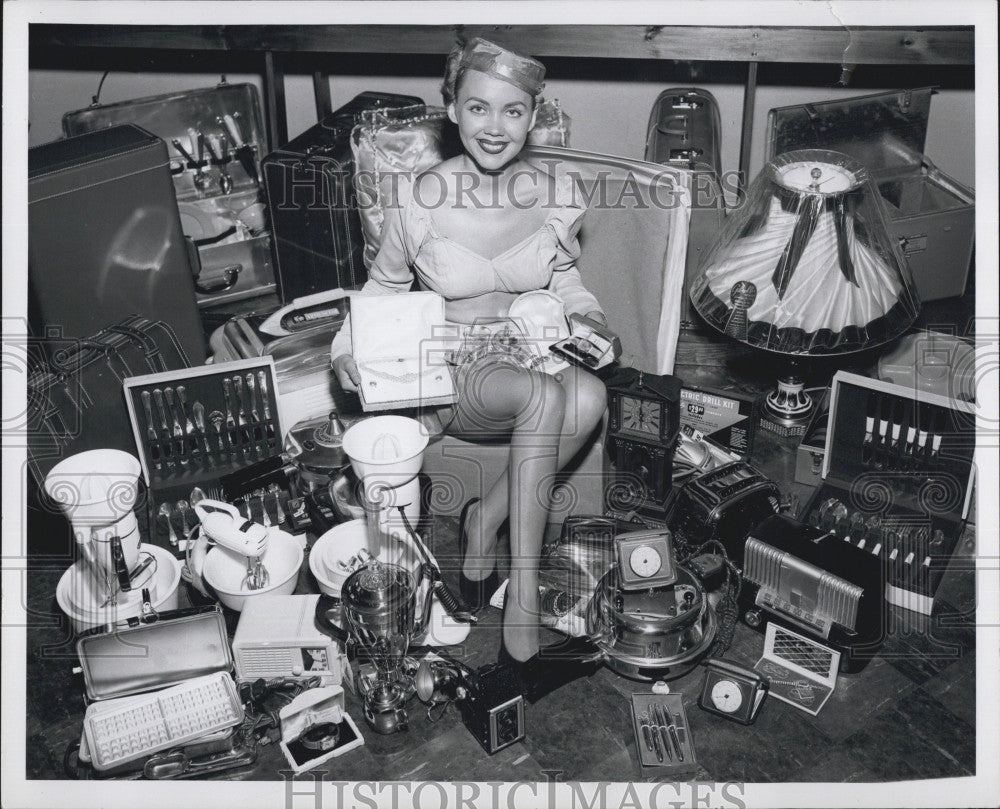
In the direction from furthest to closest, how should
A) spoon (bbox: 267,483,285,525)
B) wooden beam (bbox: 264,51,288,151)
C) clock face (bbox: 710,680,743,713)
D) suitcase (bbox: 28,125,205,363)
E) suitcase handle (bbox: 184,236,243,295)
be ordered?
wooden beam (bbox: 264,51,288,151)
suitcase handle (bbox: 184,236,243,295)
suitcase (bbox: 28,125,205,363)
spoon (bbox: 267,483,285,525)
clock face (bbox: 710,680,743,713)

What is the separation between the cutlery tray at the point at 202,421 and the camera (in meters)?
2.84

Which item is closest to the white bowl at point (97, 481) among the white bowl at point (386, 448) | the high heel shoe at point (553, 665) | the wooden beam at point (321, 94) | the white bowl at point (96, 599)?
the white bowl at point (96, 599)

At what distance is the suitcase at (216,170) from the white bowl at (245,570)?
1659mm

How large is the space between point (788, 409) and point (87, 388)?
2157mm

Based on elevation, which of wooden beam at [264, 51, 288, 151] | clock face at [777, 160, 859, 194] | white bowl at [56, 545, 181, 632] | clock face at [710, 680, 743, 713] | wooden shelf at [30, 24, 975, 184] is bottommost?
clock face at [710, 680, 743, 713]

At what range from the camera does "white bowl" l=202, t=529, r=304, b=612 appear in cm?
249

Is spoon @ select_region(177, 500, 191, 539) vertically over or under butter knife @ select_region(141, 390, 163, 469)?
under

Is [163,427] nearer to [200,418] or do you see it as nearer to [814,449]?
[200,418]

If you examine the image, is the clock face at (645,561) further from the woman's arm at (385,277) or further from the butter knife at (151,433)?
the butter knife at (151,433)

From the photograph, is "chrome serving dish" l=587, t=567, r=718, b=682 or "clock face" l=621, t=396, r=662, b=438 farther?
"clock face" l=621, t=396, r=662, b=438

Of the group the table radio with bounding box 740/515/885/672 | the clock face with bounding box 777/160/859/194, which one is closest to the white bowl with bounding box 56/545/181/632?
the table radio with bounding box 740/515/885/672

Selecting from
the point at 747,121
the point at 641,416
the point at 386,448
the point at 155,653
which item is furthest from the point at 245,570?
the point at 747,121

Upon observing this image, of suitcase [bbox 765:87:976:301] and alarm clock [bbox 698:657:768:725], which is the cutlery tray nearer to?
alarm clock [bbox 698:657:768:725]

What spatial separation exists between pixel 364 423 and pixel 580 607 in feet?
2.42
